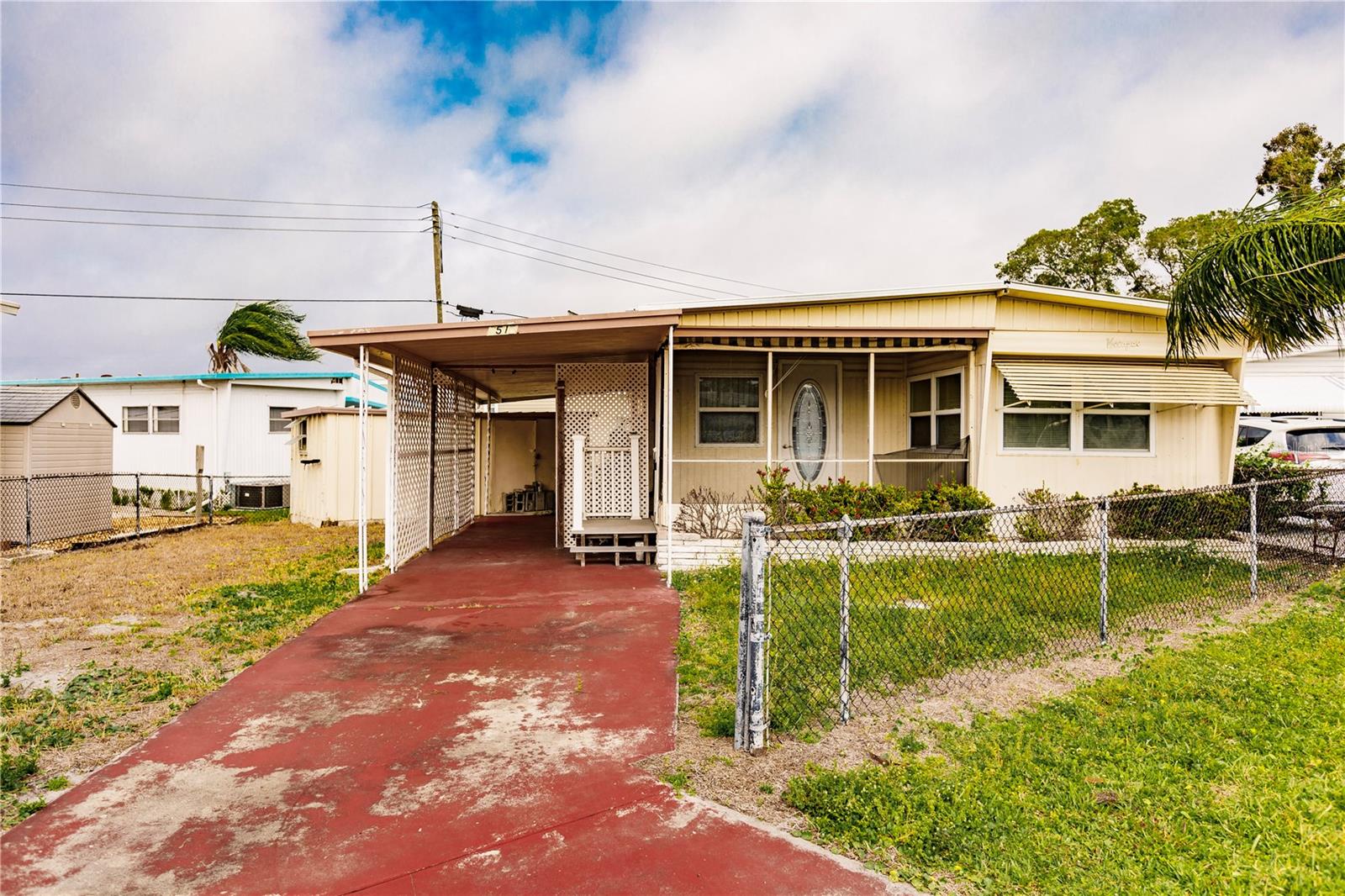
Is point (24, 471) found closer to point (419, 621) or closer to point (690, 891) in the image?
point (419, 621)

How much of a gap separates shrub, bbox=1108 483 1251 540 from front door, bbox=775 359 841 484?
3.89 metres

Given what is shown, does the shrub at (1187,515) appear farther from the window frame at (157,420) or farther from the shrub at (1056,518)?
the window frame at (157,420)

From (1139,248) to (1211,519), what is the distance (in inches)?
635

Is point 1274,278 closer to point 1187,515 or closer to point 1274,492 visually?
point 1187,515

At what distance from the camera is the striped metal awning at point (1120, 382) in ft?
30.3

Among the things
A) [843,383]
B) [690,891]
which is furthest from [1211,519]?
[690,891]

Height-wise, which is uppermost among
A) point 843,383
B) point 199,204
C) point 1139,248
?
point 199,204

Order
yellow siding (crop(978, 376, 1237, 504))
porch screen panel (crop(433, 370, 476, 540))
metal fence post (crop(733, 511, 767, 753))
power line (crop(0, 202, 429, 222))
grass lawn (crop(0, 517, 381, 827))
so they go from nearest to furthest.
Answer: metal fence post (crop(733, 511, 767, 753)), grass lawn (crop(0, 517, 381, 827)), yellow siding (crop(978, 376, 1237, 504)), porch screen panel (crop(433, 370, 476, 540)), power line (crop(0, 202, 429, 222))

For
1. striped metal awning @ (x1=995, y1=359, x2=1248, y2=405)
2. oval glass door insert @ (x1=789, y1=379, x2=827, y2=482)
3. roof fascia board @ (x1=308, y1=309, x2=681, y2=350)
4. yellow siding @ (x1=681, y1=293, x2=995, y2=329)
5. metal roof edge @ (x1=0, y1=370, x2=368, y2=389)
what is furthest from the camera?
metal roof edge @ (x1=0, y1=370, x2=368, y2=389)

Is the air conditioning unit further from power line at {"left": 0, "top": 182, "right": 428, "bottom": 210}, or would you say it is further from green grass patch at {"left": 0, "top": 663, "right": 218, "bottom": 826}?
green grass patch at {"left": 0, "top": 663, "right": 218, "bottom": 826}

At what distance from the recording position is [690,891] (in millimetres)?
2564

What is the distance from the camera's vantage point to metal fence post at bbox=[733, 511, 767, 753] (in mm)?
3598

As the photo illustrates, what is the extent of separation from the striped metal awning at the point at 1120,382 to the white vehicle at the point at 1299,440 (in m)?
3.01

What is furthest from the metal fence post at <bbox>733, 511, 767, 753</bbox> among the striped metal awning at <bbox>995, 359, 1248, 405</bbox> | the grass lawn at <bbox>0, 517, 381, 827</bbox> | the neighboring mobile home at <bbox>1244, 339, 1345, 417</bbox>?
the neighboring mobile home at <bbox>1244, 339, 1345, 417</bbox>
